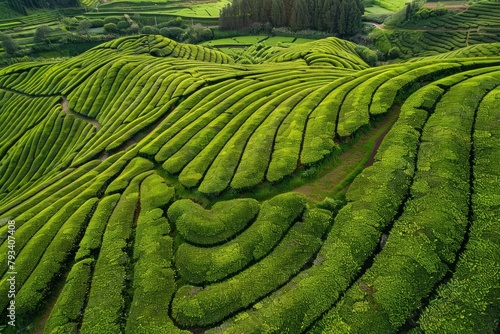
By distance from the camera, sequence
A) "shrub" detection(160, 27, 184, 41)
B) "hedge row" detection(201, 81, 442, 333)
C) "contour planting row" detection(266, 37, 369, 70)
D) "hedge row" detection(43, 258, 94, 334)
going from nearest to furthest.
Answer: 1. "hedge row" detection(201, 81, 442, 333)
2. "hedge row" detection(43, 258, 94, 334)
3. "contour planting row" detection(266, 37, 369, 70)
4. "shrub" detection(160, 27, 184, 41)

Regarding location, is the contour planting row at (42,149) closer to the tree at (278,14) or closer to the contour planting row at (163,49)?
the contour planting row at (163,49)

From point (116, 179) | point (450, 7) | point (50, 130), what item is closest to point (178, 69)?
point (50, 130)

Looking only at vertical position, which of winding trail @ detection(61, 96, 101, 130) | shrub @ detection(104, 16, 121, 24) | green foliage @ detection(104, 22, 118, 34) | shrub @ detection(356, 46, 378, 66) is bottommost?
winding trail @ detection(61, 96, 101, 130)

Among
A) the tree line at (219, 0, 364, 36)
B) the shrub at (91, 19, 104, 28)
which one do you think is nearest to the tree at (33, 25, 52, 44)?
the shrub at (91, 19, 104, 28)

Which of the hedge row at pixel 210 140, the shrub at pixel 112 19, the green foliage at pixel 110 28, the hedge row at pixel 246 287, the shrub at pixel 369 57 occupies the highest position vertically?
the shrub at pixel 112 19

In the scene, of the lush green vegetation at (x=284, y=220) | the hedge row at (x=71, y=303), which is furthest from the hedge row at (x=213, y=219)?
the hedge row at (x=71, y=303)

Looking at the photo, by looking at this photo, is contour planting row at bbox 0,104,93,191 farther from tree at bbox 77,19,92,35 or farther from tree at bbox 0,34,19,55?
tree at bbox 77,19,92,35

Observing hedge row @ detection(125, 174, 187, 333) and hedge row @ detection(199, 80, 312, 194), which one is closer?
hedge row @ detection(125, 174, 187, 333)
